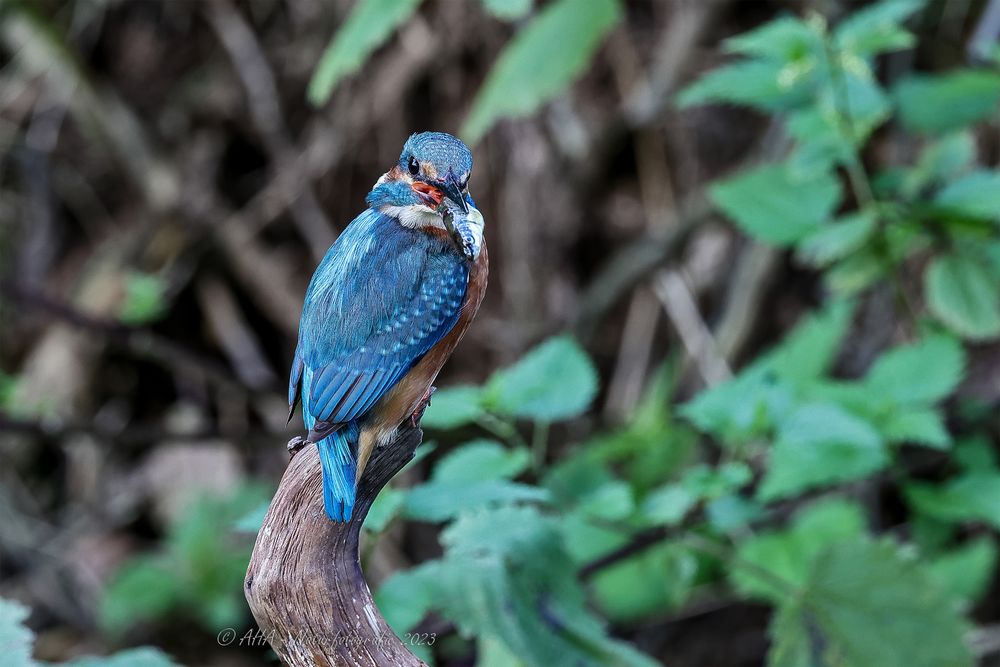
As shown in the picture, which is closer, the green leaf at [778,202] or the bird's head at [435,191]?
the bird's head at [435,191]

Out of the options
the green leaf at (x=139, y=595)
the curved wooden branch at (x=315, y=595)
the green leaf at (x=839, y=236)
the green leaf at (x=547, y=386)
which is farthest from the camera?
the green leaf at (x=139, y=595)

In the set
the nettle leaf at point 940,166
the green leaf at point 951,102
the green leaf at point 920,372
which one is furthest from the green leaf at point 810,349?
the green leaf at point 951,102

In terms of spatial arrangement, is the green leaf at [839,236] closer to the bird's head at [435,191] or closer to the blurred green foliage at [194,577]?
the bird's head at [435,191]

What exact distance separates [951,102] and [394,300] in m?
2.04

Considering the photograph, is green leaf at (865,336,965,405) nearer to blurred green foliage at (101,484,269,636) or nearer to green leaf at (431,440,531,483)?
green leaf at (431,440,531,483)

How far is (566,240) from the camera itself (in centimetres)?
541

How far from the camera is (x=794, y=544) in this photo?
11.7ft

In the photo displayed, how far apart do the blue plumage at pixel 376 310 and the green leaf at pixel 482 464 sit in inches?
16.4

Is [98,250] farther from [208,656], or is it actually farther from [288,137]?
[208,656]

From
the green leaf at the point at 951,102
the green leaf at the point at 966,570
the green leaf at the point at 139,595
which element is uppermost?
the green leaf at the point at 951,102

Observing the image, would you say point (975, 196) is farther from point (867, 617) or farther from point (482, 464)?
point (482, 464)

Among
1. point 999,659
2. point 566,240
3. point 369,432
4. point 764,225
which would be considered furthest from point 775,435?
point 566,240

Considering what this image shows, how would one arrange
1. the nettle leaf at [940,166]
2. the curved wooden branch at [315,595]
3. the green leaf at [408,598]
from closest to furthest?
the curved wooden branch at [315,595] → the green leaf at [408,598] → the nettle leaf at [940,166]

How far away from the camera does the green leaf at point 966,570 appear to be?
3.64 m
